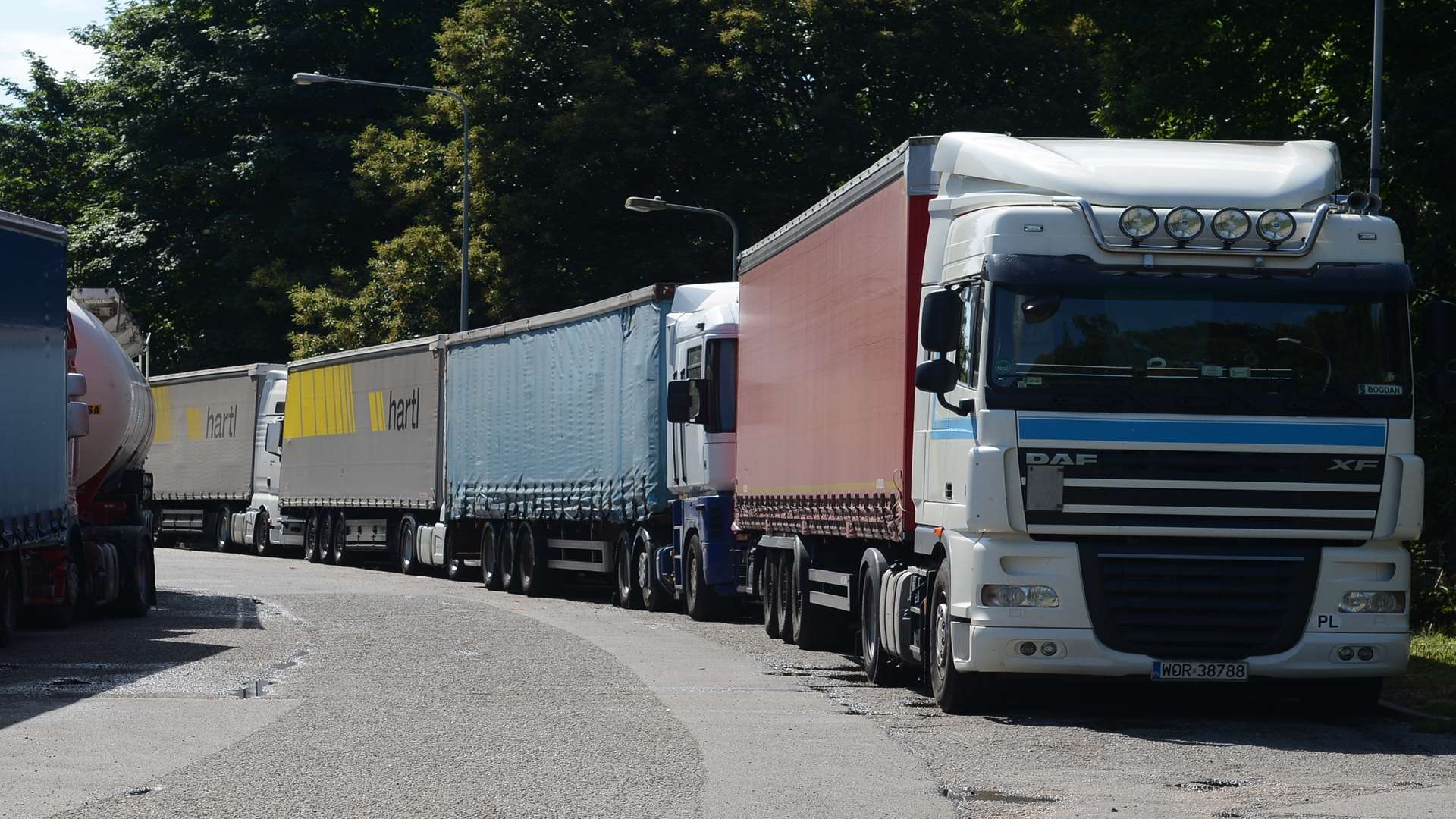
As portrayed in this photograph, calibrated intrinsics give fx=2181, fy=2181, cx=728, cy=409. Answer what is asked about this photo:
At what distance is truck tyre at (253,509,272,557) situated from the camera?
42562mm

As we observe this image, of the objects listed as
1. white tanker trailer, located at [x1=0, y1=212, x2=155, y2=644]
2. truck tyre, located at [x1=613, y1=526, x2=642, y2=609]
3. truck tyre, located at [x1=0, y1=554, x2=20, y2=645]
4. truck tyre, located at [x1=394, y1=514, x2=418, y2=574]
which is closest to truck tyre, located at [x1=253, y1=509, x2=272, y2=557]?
truck tyre, located at [x1=394, y1=514, x2=418, y2=574]

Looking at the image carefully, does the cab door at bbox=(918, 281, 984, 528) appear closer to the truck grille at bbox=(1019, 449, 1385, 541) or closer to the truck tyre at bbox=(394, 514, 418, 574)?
the truck grille at bbox=(1019, 449, 1385, 541)

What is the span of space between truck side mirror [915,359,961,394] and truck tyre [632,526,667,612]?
1135 cm

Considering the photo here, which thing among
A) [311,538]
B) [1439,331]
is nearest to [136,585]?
[1439,331]

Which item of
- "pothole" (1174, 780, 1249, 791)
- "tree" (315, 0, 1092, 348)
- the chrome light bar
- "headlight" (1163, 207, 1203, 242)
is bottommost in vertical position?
"pothole" (1174, 780, 1249, 791)

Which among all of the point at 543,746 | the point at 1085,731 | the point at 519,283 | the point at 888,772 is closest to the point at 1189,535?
the point at 1085,731

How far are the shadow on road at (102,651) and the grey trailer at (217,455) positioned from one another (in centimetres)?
1811

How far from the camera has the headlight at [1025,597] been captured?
12.5 meters

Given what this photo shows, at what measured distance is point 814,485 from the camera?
17.0m

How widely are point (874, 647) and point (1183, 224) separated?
416cm

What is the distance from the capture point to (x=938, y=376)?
12.8 m

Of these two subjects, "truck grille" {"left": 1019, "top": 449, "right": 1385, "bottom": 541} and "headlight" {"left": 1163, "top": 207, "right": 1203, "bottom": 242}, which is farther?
"headlight" {"left": 1163, "top": 207, "right": 1203, "bottom": 242}

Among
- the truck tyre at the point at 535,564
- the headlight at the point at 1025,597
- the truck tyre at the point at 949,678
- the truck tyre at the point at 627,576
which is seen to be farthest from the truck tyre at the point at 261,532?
the headlight at the point at 1025,597

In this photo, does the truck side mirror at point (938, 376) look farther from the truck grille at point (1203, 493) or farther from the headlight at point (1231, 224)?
the headlight at point (1231, 224)
